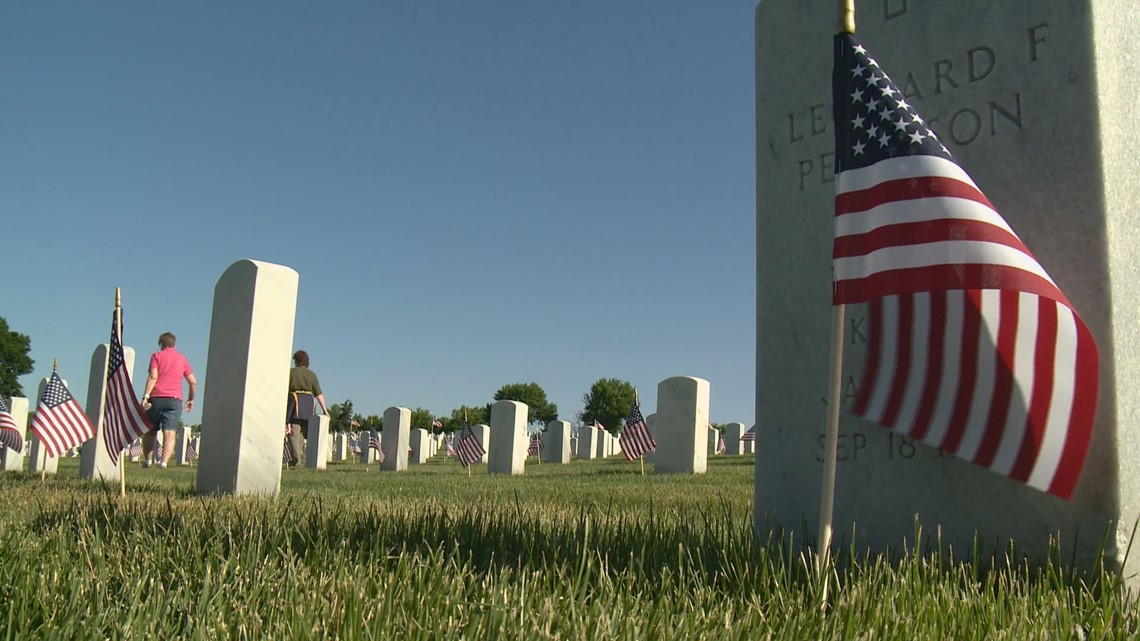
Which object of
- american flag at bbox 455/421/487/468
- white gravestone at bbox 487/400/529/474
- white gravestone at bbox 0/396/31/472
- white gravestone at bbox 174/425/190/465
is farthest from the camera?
white gravestone at bbox 174/425/190/465

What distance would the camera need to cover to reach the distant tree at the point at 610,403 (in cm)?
7712

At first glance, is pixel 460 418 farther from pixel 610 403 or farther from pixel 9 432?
pixel 9 432

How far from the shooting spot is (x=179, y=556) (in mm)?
2729

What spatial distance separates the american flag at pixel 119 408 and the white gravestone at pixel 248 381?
63cm

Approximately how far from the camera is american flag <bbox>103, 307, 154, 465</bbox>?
7.64m

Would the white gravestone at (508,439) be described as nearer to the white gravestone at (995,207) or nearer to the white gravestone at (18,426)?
the white gravestone at (995,207)

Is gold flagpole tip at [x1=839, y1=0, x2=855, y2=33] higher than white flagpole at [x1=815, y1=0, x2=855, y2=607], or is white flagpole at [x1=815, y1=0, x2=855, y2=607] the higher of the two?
gold flagpole tip at [x1=839, y1=0, x2=855, y2=33]

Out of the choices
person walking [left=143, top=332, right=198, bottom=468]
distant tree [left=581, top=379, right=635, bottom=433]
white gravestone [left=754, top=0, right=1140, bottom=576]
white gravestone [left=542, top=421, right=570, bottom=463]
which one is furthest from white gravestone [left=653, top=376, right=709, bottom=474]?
distant tree [left=581, top=379, right=635, bottom=433]

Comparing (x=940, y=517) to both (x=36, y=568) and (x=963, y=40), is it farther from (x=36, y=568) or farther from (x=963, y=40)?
(x=36, y=568)

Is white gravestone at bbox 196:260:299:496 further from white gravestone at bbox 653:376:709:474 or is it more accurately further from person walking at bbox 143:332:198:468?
white gravestone at bbox 653:376:709:474

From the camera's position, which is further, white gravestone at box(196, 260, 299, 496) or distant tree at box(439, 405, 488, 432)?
distant tree at box(439, 405, 488, 432)

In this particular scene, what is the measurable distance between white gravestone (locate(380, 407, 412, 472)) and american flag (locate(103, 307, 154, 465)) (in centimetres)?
1141

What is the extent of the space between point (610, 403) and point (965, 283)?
247ft

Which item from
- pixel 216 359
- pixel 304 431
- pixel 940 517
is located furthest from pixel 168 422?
pixel 940 517
